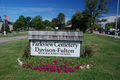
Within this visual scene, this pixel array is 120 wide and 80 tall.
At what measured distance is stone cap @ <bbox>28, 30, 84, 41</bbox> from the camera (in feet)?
16.6

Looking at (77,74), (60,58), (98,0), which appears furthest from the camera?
(98,0)

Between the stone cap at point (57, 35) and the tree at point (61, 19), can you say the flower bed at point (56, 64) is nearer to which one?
the stone cap at point (57, 35)

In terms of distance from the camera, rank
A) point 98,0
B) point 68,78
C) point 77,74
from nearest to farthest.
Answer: point 68,78 < point 77,74 < point 98,0

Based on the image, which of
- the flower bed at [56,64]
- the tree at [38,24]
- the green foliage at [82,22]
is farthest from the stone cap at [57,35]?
the green foliage at [82,22]

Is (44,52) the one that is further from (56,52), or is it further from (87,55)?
(87,55)

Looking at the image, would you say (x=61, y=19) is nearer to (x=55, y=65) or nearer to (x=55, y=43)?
(x=55, y=43)

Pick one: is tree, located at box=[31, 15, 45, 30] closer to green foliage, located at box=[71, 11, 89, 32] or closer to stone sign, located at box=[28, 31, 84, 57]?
green foliage, located at box=[71, 11, 89, 32]

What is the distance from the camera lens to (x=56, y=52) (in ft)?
17.2

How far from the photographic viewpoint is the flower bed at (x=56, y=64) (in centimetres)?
451

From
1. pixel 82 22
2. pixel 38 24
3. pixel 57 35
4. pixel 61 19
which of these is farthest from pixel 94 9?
pixel 61 19

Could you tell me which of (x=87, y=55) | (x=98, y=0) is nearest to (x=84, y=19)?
(x=98, y=0)

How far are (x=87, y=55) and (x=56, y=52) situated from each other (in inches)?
65.0

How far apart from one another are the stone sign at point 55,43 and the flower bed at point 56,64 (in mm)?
346

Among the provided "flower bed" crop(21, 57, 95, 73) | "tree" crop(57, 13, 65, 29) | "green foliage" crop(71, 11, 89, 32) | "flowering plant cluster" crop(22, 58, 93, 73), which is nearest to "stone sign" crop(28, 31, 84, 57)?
"flower bed" crop(21, 57, 95, 73)
